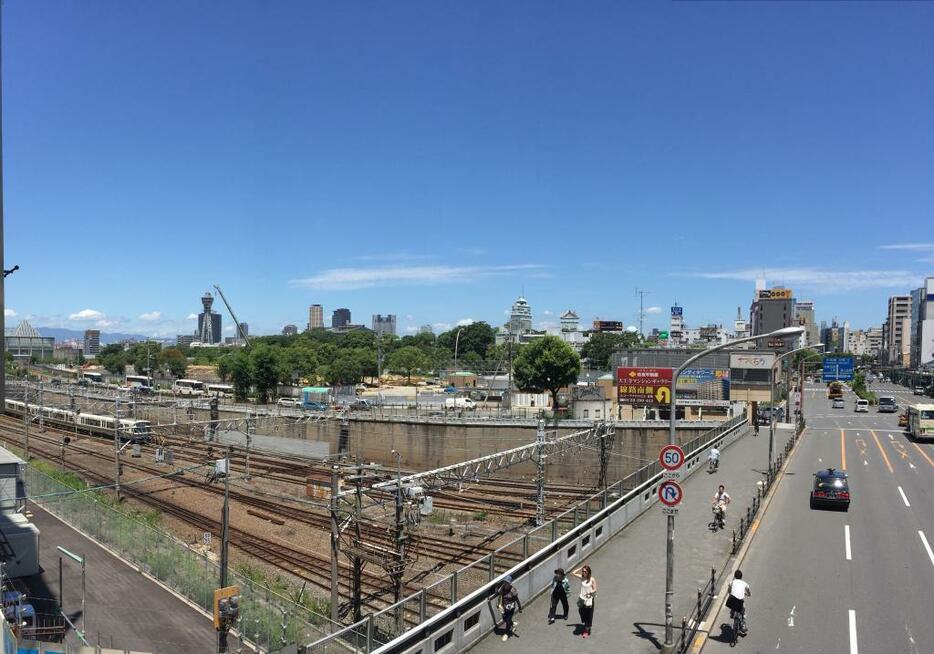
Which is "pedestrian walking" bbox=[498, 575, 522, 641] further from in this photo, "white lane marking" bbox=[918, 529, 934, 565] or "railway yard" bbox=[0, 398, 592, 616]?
"white lane marking" bbox=[918, 529, 934, 565]

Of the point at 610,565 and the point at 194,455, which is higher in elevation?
the point at 610,565

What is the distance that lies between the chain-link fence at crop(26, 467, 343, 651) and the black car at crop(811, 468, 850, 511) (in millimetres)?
19538

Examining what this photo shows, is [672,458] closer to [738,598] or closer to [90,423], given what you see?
[738,598]

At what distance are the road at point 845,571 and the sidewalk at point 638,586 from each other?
115 cm

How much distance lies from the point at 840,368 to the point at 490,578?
6453cm

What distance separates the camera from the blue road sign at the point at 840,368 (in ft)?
222

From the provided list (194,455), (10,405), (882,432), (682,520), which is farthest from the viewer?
(10,405)

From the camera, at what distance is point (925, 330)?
170 m

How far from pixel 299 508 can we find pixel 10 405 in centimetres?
7360

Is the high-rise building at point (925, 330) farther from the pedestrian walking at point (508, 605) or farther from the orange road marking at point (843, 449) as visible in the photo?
the pedestrian walking at point (508, 605)

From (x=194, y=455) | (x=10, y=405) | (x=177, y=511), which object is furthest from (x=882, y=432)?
(x=10, y=405)

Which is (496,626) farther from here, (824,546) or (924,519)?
(924,519)

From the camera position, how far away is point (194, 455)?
64250 millimetres

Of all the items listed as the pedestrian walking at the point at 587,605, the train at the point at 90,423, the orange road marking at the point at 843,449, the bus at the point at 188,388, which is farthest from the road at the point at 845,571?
the bus at the point at 188,388
